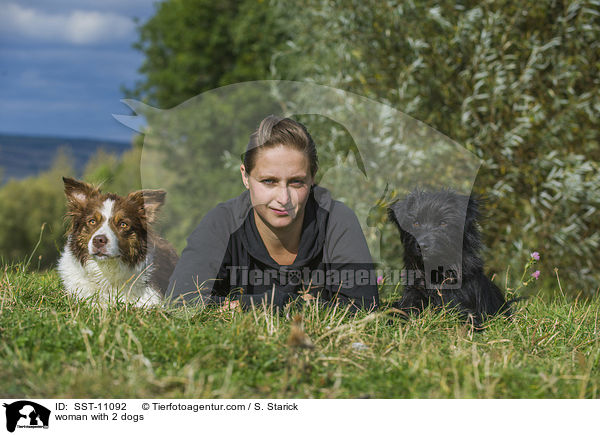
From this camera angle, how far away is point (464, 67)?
8.12 m

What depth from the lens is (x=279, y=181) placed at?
3.56 m

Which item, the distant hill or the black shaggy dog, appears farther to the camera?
the distant hill

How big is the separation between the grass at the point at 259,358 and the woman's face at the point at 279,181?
0.74m

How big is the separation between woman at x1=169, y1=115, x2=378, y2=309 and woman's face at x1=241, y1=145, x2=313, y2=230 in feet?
0.05

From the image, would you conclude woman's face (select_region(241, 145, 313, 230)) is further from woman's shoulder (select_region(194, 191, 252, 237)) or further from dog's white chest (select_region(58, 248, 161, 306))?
dog's white chest (select_region(58, 248, 161, 306))

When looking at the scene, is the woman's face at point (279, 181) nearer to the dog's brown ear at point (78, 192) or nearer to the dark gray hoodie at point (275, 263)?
the dark gray hoodie at point (275, 263)

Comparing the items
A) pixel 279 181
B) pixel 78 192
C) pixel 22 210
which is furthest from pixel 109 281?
pixel 22 210

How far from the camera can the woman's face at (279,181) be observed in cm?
357

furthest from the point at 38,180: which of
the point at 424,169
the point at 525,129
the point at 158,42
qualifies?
the point at 525,129

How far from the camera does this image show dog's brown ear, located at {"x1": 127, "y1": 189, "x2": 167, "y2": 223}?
3.59 metres
